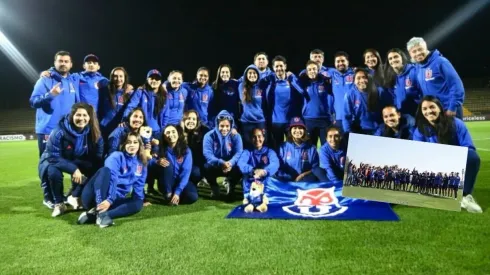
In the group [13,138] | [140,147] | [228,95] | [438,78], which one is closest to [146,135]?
[140,147]

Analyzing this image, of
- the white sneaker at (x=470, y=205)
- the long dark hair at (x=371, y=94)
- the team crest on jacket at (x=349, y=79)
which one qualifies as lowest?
the white sneaker at (x=470, y=205)

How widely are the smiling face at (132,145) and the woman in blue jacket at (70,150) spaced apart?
55 centimetres

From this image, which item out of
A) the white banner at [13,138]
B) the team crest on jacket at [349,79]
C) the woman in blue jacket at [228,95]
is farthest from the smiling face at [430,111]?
the white banner at [13,138]

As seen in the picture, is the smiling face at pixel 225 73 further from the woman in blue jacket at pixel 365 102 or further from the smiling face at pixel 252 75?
the woman in blue jacket at pixel 365 102

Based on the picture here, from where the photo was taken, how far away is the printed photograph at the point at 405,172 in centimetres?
414

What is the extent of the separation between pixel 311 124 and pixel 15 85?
Result: 102ft

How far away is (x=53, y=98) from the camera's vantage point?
492cm

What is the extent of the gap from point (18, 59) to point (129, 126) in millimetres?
27820

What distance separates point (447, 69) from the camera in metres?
4.51

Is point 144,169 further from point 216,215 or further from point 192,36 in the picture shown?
point 192,36

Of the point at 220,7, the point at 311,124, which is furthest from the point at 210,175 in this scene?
the point at 220,7

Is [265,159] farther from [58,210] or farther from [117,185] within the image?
[58,210]

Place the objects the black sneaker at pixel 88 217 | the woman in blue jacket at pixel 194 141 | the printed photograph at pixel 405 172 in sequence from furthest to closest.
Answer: the woman in blue jacket at pixel 194 141 → the printed photograph at pixel 405 172 → the black sneaker at pixel 88 217

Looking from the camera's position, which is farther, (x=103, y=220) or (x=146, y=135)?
(x=146, y=135)
